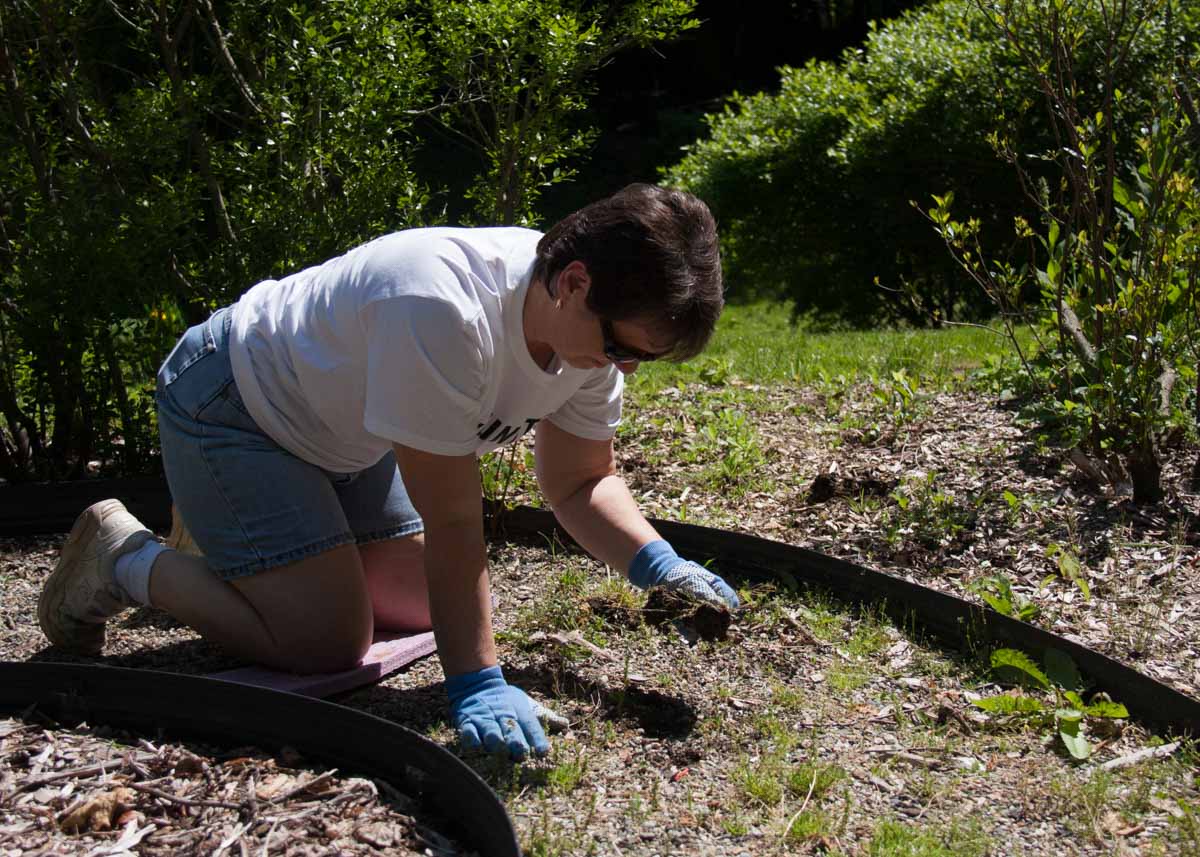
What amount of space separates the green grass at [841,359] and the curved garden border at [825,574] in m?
1.83

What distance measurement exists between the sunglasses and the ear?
68 millimetres

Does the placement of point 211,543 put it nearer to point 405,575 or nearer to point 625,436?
point 405,575

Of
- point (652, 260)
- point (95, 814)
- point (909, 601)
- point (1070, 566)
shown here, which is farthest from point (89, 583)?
point (1070, 566)

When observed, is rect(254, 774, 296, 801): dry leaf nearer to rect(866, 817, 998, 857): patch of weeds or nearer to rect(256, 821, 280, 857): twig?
rect(256, 821, 280, 857): twig

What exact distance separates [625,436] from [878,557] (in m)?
1.32

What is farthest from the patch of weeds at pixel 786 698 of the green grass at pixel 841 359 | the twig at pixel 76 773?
the green grass at pixel 841 359

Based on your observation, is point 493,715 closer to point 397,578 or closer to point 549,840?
point 549,840

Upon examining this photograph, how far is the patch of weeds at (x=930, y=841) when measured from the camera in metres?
2.11

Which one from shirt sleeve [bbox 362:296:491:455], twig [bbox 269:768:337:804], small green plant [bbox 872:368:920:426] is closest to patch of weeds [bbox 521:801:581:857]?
twig [bbox 269:768:337:804]

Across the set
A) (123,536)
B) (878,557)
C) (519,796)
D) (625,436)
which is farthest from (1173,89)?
(123,536)

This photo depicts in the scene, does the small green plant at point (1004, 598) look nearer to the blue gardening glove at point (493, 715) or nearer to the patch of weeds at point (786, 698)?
the patch of weeds at point (786, 698)

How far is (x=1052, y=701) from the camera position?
106 inches

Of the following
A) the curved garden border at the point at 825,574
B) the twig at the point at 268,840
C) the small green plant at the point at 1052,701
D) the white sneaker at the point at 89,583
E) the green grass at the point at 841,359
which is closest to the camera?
the twig at the point at 268,840

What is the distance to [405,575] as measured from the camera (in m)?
3.05
